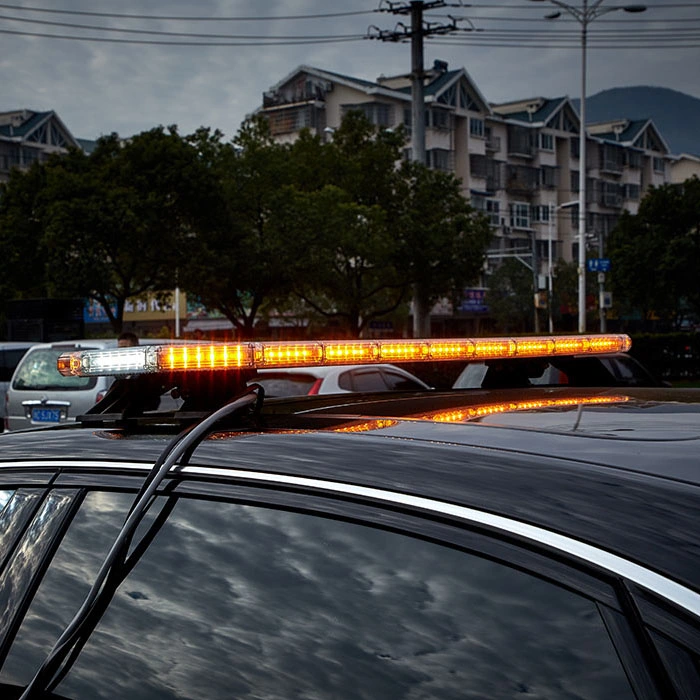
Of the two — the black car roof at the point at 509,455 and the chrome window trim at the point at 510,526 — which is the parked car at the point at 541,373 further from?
the chrome window trim at the point at 510,526

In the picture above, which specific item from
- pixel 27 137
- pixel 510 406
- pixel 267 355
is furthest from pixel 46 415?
pixel 27 137

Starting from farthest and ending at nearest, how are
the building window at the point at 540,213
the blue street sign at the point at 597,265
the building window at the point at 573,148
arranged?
1. the building window at the point at 573,148
2. the building window at the point at 540,213
3. the blue street sign at the point at 597,265

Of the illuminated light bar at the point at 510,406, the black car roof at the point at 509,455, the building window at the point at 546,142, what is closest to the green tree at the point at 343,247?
the illuminated light bar at the point at 510,406

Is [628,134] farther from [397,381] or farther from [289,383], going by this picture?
[289,383]

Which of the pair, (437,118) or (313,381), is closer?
(313,381)

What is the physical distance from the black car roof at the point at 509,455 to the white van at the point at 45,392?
12013 millimetres

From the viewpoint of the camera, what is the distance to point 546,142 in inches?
3231

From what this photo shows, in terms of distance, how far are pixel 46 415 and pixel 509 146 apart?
225 feet

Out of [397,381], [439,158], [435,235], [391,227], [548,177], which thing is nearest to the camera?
[397,381]

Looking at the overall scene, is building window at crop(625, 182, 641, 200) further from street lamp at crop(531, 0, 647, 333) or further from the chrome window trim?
the chrome window trim

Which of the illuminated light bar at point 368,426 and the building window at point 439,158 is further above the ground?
the building window at point 439,158

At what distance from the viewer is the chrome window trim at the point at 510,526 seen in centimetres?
118

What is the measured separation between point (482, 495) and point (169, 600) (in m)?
0.55

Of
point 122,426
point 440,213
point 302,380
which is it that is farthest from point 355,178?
point 122,426
